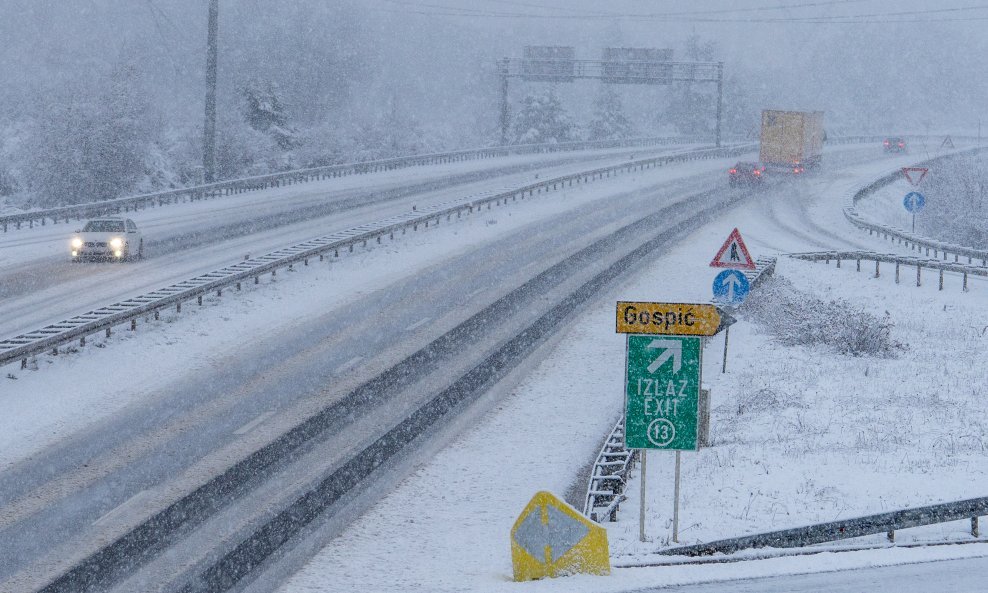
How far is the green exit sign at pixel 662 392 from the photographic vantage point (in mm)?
11703

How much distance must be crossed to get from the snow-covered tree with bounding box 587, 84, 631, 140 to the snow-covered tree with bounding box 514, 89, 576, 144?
4911 mm

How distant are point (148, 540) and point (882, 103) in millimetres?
161976

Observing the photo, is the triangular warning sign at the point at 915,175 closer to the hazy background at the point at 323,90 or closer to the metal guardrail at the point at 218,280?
the metal guardrail at the point at 218,280

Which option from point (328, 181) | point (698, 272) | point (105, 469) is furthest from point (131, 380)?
point (328, 181)

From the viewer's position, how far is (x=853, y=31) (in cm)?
18038

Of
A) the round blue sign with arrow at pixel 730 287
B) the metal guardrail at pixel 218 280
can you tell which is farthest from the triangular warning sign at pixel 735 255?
the metal guardrail at pixel 218 280

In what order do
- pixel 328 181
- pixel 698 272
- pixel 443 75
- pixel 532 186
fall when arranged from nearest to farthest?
pixel 698 272
pixel 532 186
pixel 328 181
pixel 443 75

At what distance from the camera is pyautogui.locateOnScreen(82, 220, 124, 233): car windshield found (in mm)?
32938

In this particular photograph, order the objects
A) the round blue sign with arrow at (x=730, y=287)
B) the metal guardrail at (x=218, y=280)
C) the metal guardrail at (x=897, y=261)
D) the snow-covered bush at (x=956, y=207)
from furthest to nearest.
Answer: the snow-covered bush at (x=956, y=207)
the metal guardrail at (x=897, y=261)
the metal guardrail at (x=218, y=280)
the round blue sign with arrow at (x=730, y=287)

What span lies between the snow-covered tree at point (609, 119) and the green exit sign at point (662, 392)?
332 ft

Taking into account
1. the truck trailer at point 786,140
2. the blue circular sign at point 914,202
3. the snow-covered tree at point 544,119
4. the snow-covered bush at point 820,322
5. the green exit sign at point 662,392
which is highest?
the snow-covered tree at point 544,119

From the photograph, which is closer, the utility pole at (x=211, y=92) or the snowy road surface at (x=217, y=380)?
the snowy road surface at (x=217, y=380)

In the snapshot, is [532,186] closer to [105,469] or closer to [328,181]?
[328,181]

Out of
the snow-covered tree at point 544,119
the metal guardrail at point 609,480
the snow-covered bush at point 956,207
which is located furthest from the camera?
the snow-covered tree at point 544,119
